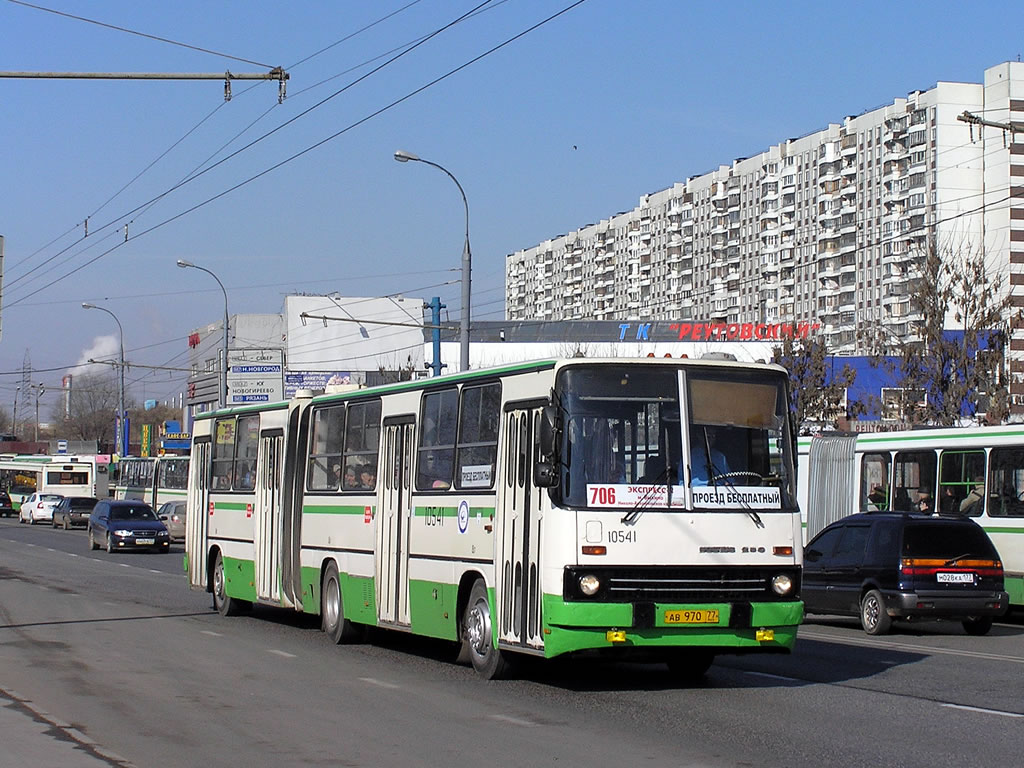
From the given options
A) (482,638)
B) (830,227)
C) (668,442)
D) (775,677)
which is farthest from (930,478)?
(830,227)

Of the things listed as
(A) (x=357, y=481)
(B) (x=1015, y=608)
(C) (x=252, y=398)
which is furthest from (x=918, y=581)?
(C) (x=252, y=398)

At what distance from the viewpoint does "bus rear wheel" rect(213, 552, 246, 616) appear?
71.3 ft

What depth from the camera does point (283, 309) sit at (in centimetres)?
10194

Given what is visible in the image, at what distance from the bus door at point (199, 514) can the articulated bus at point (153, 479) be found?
105ft

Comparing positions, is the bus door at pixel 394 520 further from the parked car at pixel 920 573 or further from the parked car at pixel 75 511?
the parked car at pixel 75 511

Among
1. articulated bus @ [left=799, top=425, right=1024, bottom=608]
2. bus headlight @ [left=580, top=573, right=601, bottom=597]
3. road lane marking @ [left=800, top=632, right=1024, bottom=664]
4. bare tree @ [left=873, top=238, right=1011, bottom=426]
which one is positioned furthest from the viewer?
bare tree @ [left=873, top=238, right=1011, bottom=426]

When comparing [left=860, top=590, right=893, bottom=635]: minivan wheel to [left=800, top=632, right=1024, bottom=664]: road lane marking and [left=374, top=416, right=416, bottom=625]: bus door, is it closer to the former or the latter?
[left=800, top=632, right=1024, bottom=664]: road lane marking

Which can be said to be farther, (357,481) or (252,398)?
(252,398)

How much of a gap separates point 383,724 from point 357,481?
6517 millimetres

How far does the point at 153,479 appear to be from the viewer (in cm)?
6397

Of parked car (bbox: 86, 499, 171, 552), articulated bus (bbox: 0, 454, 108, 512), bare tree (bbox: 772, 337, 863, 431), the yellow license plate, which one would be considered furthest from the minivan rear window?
articulated bus (bbox: 0, 454, 108, 512)

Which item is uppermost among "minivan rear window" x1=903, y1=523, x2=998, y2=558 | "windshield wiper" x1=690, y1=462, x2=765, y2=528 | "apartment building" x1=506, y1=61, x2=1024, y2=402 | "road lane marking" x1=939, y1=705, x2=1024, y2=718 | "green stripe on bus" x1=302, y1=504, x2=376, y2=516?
"apartment building" x1=506, y1=61, x2=1024, y2=402

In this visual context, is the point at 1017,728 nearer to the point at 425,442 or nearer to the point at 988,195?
the point at 425,442

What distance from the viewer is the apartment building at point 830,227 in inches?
4313
